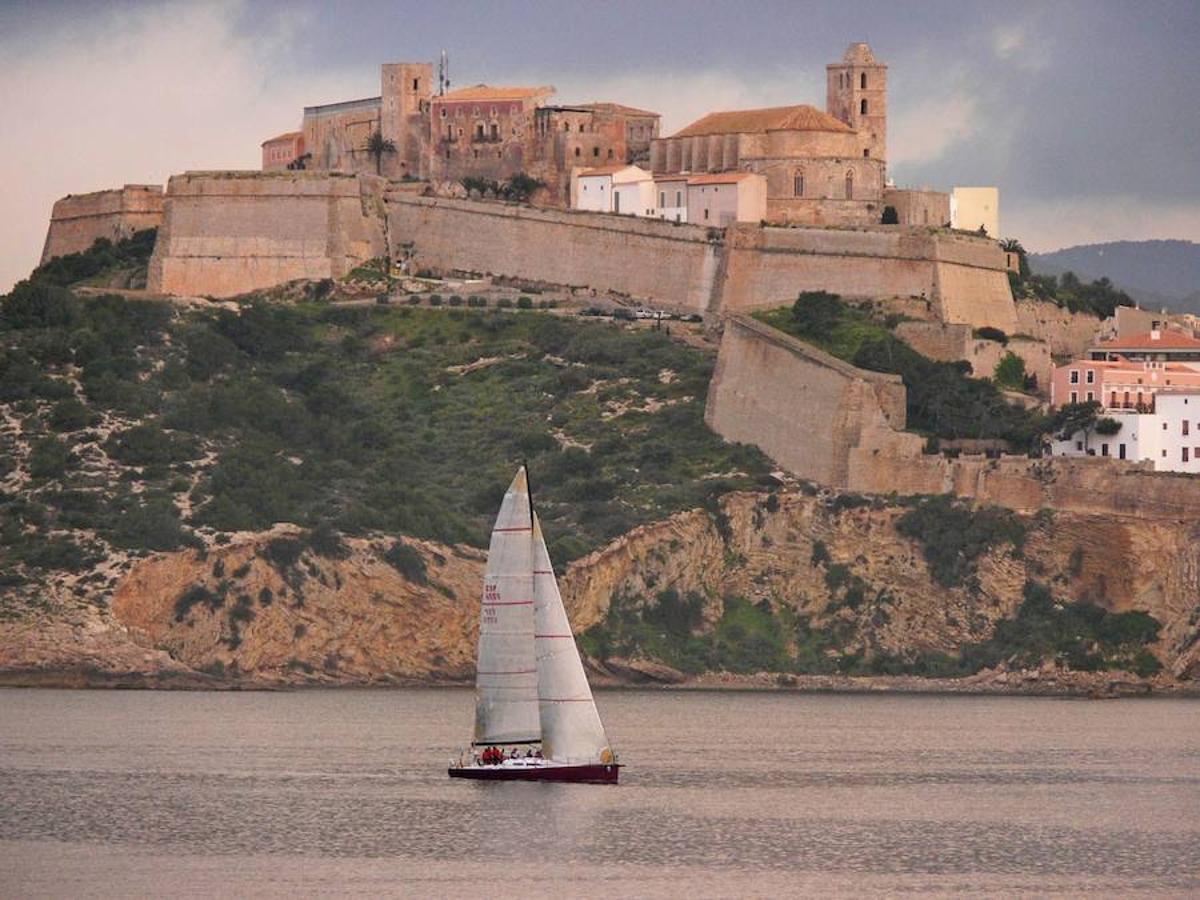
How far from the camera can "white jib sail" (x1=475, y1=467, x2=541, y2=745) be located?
169ft

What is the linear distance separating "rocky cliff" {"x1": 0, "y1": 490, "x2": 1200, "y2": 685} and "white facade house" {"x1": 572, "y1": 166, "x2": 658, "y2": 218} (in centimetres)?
1375

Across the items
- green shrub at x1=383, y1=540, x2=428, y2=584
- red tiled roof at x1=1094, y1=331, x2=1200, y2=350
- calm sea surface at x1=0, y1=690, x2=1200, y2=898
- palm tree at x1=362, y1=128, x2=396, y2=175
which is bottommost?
calm sea surface at x1=0, y1=690, x2=1200, y2=898

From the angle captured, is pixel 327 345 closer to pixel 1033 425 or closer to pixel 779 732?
pixel 1033 425

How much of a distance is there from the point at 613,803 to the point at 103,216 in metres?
50.3

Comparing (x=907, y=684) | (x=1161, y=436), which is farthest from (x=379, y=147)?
(x=1161, y=436)

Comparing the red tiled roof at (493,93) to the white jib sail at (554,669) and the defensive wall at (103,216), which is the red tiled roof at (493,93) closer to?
the defensive wall at (103,216)

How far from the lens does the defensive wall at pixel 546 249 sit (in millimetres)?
85938

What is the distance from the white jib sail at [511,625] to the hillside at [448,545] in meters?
Answer: 20.9

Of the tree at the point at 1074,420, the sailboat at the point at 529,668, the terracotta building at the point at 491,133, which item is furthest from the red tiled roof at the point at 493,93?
the sailboat at the point at 529,668

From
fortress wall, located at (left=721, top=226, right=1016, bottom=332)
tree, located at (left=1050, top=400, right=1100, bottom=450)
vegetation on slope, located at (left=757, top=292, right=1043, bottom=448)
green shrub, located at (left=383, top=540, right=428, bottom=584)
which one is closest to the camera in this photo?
green shrub, located at (left=383, top=540, right=428, bottom=584)

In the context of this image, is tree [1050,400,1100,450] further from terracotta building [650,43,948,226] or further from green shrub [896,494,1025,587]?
terracotta building [650,43,948,226]

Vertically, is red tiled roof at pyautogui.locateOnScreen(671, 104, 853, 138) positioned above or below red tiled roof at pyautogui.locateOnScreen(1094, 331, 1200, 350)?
above

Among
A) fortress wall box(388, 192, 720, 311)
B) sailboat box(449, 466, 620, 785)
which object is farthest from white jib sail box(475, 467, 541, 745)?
fortress wall box(388, 192, 720, 311)

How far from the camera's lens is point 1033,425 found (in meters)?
79.4
